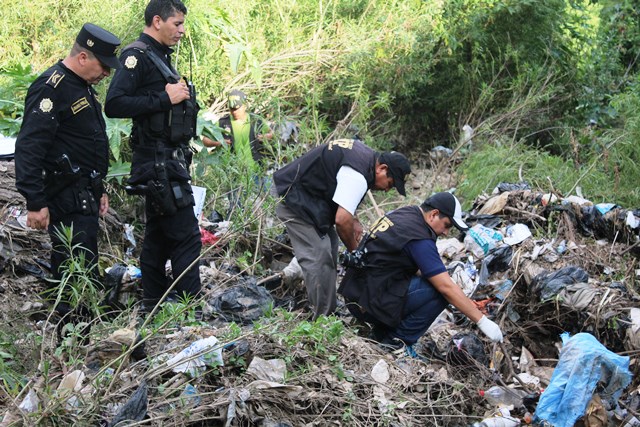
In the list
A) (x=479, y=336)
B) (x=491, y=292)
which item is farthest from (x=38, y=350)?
(x=491, y=292)

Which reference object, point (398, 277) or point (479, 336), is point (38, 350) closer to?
point (398, 277)

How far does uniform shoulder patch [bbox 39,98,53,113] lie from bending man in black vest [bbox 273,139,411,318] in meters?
1.45

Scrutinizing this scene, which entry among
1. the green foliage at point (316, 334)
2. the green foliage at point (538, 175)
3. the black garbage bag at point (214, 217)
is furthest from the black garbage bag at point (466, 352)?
the green foliage at point (538, 175)

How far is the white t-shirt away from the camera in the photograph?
14.7 feet

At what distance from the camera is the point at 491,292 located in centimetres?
530

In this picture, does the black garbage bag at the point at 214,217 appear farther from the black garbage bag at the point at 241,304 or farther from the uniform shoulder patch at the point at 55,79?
the uniform shoulder patch at the point at 55,79

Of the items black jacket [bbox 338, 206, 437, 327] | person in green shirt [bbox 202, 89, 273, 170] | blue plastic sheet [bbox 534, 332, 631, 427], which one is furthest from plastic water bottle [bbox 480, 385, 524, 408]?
person in green shirt [bbox 202, 89, 273, 170]

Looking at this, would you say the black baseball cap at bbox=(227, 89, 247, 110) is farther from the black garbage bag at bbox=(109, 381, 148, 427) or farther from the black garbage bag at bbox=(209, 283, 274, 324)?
the black garbage bag at bbox=(109, 381, 148, 427)

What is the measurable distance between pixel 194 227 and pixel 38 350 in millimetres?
1283

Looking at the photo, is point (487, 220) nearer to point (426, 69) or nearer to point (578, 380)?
point (578, 380)

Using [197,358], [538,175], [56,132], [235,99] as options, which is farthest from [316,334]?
[538,175]

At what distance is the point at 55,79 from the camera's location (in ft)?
13.0

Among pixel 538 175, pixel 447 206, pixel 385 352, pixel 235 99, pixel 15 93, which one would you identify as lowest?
pixel 538 175

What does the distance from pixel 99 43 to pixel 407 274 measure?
84.1 inches
